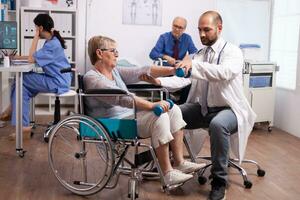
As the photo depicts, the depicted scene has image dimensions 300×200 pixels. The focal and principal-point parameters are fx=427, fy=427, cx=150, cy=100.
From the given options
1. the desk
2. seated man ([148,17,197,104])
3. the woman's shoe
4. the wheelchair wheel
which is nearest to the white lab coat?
the wheelchair wheel

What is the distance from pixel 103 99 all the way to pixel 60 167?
0.93 m

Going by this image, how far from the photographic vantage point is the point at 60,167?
10.7 feet

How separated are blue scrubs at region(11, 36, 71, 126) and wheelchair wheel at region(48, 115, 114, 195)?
486 millimetres

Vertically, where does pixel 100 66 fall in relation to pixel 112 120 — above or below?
above

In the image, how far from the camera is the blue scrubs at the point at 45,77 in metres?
3.99

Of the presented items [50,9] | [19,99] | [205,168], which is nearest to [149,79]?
[205,168]

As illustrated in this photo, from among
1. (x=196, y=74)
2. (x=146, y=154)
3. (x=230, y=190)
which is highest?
(x=196, y=74)

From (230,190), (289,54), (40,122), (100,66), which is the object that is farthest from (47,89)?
(289,54)

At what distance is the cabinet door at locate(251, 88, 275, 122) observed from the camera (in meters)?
4.68

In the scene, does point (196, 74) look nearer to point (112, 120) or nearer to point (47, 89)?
point (112, 120)

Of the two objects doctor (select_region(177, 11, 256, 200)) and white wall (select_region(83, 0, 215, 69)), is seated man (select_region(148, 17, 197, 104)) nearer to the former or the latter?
white wall (select_region(83, 0, 215, 69))

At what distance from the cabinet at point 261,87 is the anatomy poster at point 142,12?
1638mm

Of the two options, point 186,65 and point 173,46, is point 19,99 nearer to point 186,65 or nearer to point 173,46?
point 186,65

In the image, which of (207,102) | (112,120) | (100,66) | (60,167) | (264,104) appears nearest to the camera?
(112,120)
